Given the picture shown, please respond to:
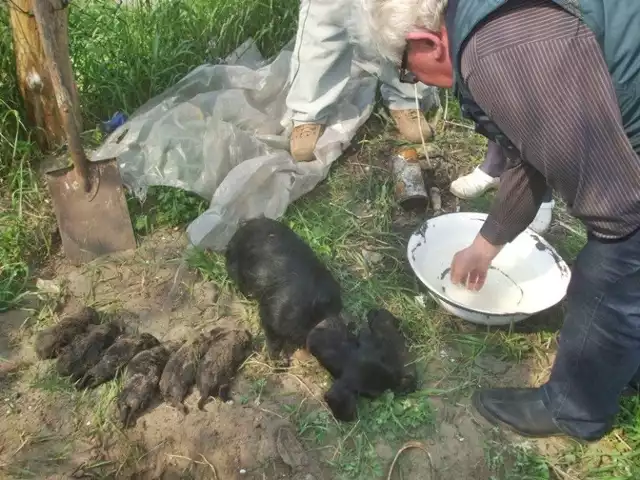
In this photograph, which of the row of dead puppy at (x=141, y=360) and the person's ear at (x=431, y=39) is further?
the row of dead puppy at (x=141, y=360)

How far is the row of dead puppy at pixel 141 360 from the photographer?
3.06 meters

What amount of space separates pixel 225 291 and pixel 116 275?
682 mm

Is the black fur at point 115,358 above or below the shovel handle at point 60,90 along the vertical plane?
below

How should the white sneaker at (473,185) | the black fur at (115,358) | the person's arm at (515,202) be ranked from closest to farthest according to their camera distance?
the person's arm at (515,202) < the black fur at (115,358) < the white sneaker at (473,185)

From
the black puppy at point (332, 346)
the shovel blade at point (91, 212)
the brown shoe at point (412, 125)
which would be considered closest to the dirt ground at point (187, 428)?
the black puppy at point (332, 346)

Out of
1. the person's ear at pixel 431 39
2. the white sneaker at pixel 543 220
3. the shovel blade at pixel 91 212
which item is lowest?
the white sneaker at pixel 543 220

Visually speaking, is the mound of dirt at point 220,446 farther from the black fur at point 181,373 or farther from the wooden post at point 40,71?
the wooden post at point 40,71

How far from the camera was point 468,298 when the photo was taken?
355cm

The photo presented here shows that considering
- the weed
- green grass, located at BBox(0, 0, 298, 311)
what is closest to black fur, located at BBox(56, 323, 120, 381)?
green grass, located at BBox(0, 0, 298, 311)

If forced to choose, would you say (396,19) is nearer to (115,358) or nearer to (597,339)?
(597,339)

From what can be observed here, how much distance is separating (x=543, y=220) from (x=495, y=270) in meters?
0.64

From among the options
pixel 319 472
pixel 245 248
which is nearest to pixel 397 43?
pixel 245 248

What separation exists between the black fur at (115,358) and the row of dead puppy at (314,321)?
2.05 ft

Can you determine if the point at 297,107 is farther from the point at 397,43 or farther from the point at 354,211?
the point at 397,43
